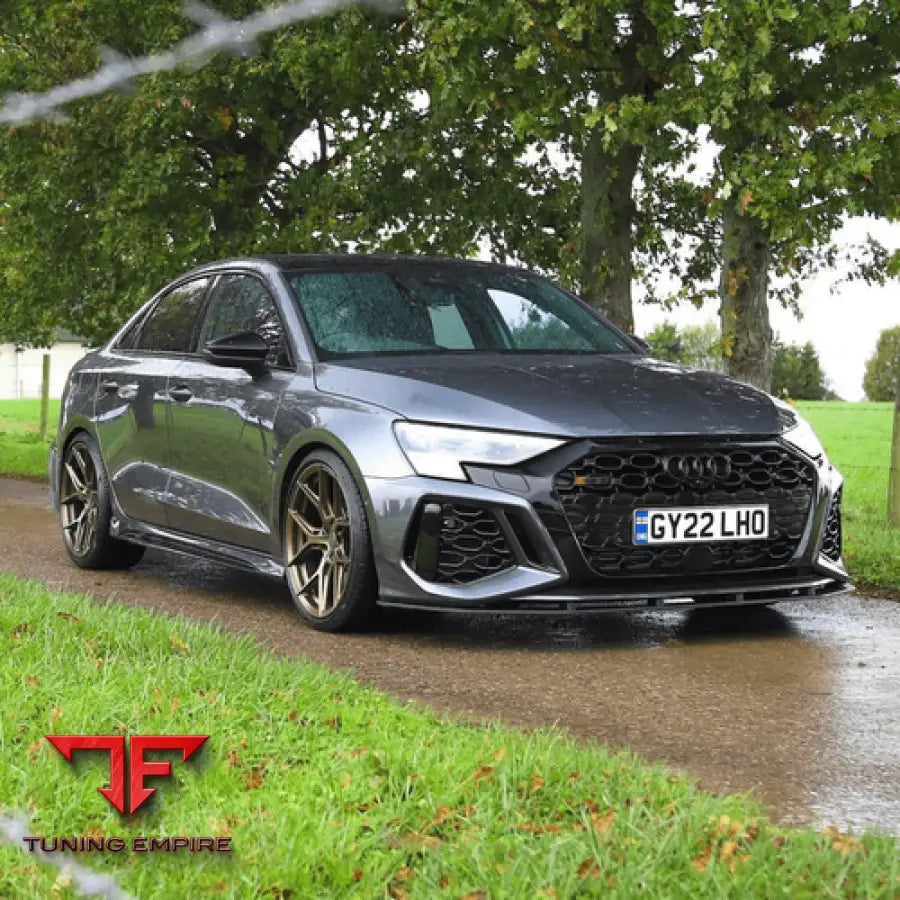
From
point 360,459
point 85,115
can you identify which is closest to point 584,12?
point 360,459

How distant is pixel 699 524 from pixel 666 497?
18 cm

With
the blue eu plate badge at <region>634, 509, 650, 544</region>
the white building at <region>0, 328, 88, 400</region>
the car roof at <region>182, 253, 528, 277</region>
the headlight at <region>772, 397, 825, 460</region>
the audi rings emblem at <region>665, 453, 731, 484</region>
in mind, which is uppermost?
the car roof at <region>182, 253, 528, 277</region>

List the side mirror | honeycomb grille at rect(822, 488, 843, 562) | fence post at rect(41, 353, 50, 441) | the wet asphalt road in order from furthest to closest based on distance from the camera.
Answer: fence post at rect(41, 353, 50, 441) → the side mirror → honeycomb grille at rect(822, 488, 843, 562) → the wet asphalt road

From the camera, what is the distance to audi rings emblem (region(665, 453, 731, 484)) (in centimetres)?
736

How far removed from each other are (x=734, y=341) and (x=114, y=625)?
30.3 feet

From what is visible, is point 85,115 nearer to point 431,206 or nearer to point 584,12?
point 431,206

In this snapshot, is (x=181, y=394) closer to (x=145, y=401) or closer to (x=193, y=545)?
(x=145, y=401)

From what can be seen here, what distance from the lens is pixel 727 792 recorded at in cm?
500

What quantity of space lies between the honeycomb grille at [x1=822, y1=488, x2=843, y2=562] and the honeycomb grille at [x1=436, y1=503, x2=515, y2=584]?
154cm

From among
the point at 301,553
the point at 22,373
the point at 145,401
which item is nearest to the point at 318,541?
the point at 301,553

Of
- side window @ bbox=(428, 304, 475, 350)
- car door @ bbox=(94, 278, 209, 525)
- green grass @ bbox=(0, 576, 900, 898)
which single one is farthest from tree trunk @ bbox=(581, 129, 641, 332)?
green grass @ bbox=(0, 576, 900, 898)

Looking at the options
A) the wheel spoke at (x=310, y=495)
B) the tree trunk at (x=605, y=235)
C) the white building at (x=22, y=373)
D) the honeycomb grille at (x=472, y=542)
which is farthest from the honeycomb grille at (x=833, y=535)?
the white building at (x=22, y=373)

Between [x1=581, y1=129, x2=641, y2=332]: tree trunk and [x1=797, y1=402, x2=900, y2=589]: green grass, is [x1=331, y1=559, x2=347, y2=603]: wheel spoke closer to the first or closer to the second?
[x1=797, y1=402, x2=900, y2=589]: green grass

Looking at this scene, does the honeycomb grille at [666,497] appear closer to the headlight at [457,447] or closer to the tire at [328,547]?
the headlight at [457,447]
